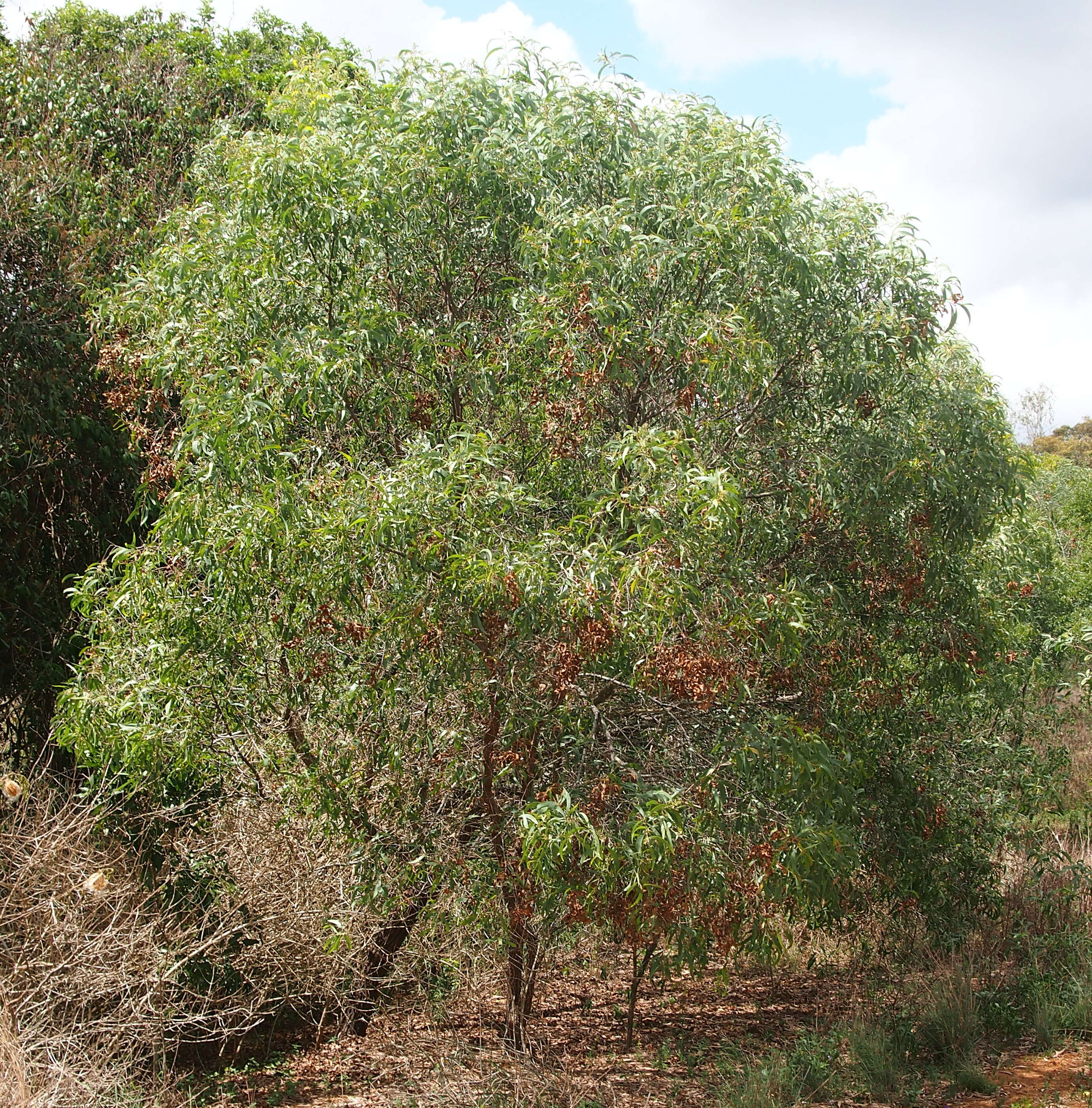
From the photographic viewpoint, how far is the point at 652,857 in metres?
3.79

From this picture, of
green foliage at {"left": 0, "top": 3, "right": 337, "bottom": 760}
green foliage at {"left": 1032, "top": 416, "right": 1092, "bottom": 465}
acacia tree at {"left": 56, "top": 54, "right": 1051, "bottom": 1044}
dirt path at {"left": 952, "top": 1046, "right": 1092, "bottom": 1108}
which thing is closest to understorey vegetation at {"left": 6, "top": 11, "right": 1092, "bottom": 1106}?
acacia tree at {"left": 56, "top": 54, "right": 1051, "bottom": 1044}

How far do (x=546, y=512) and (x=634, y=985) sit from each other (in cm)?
322

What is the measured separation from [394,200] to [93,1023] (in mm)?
4096

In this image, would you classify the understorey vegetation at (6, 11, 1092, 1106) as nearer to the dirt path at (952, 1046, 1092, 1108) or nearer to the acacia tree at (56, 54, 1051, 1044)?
the acacia tree at (56, 54, 1051, 1044)

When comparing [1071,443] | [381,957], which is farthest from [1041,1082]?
[1071,443]

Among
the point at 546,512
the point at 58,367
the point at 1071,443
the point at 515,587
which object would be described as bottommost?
the point at 515,587

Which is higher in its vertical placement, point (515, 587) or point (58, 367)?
point (58, 367)

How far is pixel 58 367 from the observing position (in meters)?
7.24

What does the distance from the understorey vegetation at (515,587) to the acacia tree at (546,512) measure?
2 centimetres

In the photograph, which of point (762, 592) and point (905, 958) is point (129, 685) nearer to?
point (762, 592)

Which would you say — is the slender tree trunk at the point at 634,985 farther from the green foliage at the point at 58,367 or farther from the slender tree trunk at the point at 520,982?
the green foliage at the point at 58,367

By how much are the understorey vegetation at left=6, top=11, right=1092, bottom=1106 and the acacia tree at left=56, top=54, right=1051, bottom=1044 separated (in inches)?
1.0

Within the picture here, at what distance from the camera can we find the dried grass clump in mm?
4996

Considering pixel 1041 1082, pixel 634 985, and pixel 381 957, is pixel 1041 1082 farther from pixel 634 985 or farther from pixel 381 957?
pixel 381 957
